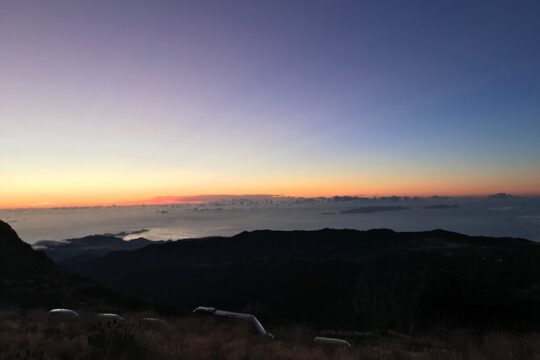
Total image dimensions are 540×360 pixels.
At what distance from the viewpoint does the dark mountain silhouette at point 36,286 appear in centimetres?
2827

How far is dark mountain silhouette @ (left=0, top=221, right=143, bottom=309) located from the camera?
28.3 m

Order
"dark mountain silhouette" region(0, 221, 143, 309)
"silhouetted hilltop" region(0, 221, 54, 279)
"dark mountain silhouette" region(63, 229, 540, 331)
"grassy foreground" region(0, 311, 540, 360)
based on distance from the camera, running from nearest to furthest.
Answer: "grassy foreground" region(0, 311, 540, 360), "dark mountain silhouette" region(63, 229, 540, 331), "dark mountain silhouette" region(0, 221, 143, 309), "silhouetted hilltop" region(0, 221, 54, 279)

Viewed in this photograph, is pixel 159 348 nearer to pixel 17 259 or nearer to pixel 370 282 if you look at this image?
pixel 17 259

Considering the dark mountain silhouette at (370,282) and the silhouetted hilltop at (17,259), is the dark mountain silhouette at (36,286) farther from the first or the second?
the dark mountain silhouette at (370,282)

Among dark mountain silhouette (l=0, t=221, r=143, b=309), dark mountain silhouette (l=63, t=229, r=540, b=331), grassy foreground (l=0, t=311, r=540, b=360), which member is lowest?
dark mountain silhouette (l=63, t=229, r=540, b=331)

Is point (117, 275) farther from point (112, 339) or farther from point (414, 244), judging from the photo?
point (112, 339)

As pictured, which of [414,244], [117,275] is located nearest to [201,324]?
[414,244]

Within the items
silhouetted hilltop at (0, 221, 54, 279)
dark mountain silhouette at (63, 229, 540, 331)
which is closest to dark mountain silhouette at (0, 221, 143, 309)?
silhouetted hilltop at (0, 221, 54, 279)

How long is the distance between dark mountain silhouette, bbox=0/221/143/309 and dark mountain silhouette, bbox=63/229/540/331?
8400 mm

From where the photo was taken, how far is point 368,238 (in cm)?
19362

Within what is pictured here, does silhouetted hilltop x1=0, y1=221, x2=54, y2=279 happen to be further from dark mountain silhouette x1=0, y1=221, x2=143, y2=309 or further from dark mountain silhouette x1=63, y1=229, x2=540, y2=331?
dark mountain silhouette x1=63, y1=229, x2=540, y2=331

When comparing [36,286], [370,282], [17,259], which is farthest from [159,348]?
[370,282]

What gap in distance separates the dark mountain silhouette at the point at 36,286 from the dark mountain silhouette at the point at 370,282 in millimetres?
8400

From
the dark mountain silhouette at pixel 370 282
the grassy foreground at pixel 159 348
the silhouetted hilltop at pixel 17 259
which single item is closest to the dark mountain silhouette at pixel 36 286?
the silhouetted hilltop at pixel 17 259
